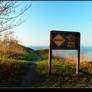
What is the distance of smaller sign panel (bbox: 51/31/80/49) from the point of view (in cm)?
562

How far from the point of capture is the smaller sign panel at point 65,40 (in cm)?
562

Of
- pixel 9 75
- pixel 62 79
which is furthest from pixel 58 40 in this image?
pixel 9 75

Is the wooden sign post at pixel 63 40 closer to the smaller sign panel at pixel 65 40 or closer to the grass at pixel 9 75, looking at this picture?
the smaller sign panel at pixel 65 40

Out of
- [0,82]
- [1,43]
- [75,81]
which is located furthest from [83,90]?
[1,43]

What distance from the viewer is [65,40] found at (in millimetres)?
5699

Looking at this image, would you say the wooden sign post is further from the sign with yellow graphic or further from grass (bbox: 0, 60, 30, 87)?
grass (bbox: 0, 60, 30, 87)

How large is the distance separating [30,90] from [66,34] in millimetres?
4064

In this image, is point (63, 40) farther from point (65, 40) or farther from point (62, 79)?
point (62, 79)

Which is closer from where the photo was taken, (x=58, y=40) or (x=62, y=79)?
(x=62, y=79)

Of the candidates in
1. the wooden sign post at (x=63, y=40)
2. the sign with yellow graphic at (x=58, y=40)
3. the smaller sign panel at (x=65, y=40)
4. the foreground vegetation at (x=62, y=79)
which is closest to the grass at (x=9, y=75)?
the foreground vegetation at (x=62, y=79)

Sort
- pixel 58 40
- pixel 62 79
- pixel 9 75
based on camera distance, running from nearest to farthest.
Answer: pixel 62 79 → pixel 9 75 → pixel 58 40

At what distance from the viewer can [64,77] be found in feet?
16.9

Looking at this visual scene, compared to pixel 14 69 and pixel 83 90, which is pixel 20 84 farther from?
pixel 83 90

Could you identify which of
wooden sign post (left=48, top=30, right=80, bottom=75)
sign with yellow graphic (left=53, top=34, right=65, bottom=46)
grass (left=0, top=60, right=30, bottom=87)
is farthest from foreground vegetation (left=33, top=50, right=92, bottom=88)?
sign with yellow graphic (left=53, top=34, right=65, bottom=46)
